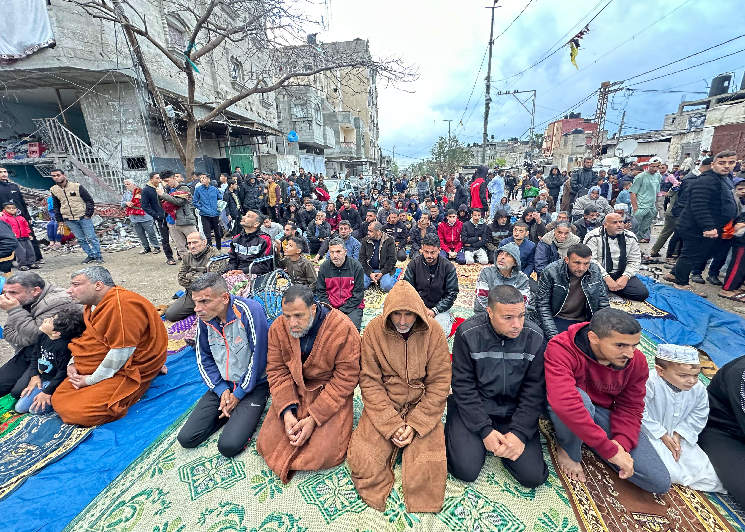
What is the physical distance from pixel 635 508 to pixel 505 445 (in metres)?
0.89

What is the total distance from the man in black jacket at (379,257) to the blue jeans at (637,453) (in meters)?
3.80

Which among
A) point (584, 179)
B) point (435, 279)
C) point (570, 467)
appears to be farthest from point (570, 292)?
point (584, 179)

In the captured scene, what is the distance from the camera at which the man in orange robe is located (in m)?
2.74

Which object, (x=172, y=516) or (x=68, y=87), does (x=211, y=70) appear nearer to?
(x=68, y=87)

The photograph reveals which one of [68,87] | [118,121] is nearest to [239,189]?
[118,121]

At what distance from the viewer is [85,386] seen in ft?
9.29

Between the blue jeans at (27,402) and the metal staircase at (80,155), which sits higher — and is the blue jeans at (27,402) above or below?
below

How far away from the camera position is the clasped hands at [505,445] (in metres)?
2.21

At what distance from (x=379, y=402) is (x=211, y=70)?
57.3 ft

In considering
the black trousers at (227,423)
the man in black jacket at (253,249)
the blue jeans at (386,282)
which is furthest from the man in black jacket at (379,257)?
the black trousers at (227,423)

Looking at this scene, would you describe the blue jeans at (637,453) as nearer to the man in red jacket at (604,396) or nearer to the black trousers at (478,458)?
the man in red jacket at (604,396)

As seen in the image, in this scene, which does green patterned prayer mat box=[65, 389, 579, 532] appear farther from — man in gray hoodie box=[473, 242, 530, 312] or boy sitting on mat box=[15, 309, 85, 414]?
man in gray hoodie box=[473, 242, 530, 312]

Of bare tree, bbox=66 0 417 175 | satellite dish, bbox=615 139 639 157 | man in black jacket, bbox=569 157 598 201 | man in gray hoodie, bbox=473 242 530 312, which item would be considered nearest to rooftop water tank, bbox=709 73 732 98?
satellite dish, bbox=615 139 639 157

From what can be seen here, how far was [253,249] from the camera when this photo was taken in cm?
510
